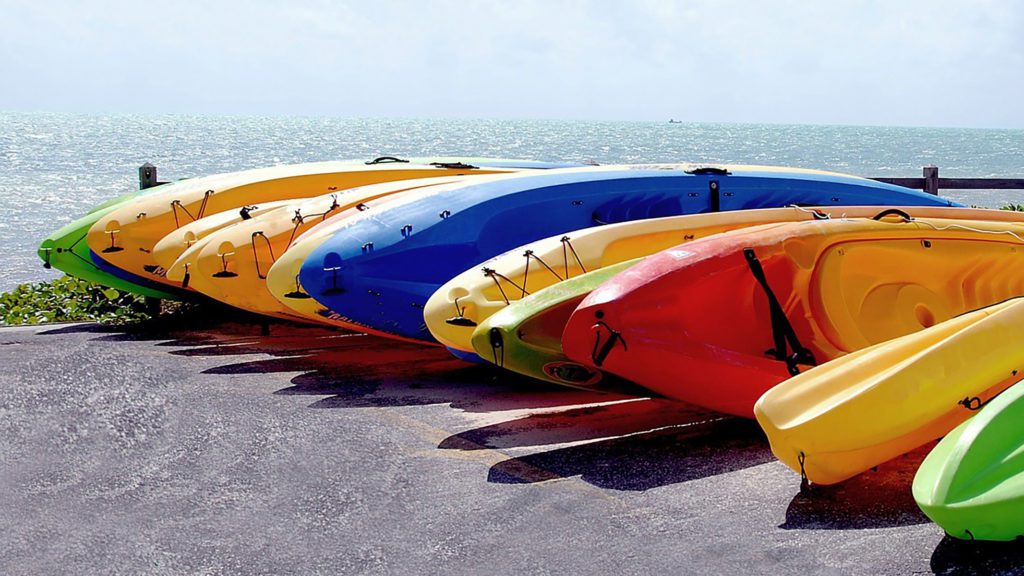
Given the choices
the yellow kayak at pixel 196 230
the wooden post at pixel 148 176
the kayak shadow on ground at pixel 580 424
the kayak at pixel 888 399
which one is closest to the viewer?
the kayak at pixel 888 399

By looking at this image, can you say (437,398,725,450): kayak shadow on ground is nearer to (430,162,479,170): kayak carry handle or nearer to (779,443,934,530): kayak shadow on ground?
(779,443,934,530): kayak shadow on ground

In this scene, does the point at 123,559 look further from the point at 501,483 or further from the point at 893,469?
the point at 893,469

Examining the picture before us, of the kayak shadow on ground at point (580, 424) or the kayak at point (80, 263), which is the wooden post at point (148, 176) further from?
the kayak shadow on ground at point (580, 424)

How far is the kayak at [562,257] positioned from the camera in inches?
275

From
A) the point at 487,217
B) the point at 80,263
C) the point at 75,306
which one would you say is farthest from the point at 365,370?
the point at 75,306

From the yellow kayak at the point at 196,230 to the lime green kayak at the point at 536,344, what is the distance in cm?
389

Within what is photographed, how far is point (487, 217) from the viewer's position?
8328 mm

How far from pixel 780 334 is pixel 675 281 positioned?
24.5 inches

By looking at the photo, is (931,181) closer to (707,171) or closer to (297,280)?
(707,171)

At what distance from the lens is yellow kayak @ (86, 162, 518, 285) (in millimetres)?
9914

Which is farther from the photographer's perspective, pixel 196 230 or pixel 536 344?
pixel 196 230

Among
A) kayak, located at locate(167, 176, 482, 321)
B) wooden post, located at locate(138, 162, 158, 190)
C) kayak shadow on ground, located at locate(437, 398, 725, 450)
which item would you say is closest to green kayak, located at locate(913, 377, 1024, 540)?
kayak shadow on ground, located at locate(437, 398, 725, 450)

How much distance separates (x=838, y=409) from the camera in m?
4.82

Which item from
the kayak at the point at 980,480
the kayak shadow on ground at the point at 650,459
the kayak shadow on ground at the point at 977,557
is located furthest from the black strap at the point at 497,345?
the kayak shadow on ground at the point at 977,557
